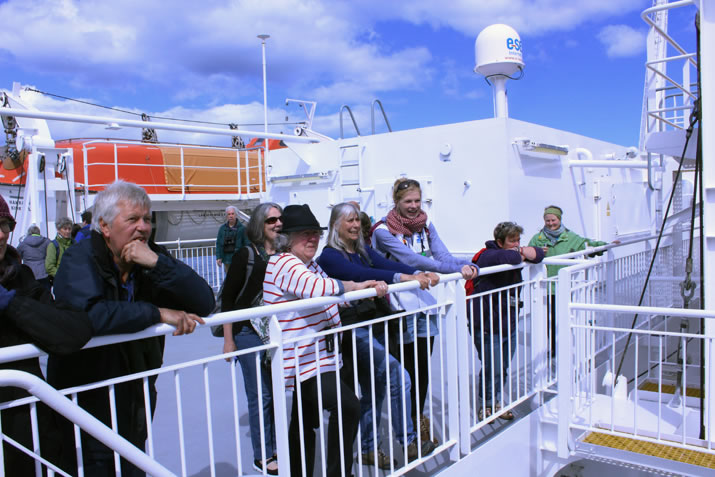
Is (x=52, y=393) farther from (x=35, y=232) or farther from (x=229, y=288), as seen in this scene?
(x=35, y=232)

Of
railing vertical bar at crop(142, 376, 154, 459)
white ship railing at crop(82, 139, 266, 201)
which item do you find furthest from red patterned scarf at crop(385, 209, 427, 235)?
white ship railing at crop(82, 139, 266, 201)

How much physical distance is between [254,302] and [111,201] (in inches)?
48.7

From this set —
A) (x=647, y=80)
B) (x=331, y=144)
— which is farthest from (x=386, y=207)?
(x=647, y=80)

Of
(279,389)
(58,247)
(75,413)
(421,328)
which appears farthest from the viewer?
(58,247)

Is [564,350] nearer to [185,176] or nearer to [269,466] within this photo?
[269,466]

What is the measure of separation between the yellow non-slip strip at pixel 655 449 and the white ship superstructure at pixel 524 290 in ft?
0.05

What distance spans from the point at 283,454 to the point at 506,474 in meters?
2.14

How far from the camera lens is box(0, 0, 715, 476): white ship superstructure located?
327 centimetres

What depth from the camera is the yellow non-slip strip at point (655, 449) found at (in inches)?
135

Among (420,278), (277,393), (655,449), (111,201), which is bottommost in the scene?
(655,449)

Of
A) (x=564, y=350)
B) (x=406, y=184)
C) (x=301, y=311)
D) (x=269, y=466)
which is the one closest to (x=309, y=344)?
(x=301, y=311)

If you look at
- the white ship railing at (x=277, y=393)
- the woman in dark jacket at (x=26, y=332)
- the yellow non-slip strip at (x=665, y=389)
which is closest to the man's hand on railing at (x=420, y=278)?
the white ship railing at (x=277, y=393)

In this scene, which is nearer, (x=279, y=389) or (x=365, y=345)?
(x=279, y=389)

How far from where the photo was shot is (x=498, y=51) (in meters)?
8.63
